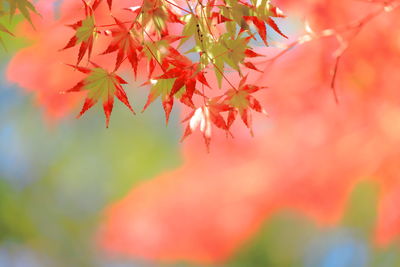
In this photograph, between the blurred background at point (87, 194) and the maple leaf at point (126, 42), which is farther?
the blurred background at point (87, 194)

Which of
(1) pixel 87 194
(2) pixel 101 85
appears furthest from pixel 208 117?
(1) pixel 87 194

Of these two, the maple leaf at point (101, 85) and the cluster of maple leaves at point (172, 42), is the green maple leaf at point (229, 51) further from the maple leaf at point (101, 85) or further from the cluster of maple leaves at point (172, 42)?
the maple leaf at point (101, 85)

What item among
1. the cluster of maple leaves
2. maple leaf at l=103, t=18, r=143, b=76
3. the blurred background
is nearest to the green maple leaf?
the cluster of maple leaves

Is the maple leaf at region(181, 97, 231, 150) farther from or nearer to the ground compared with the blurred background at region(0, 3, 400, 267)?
farther from the ground

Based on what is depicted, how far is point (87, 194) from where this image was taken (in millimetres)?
3244

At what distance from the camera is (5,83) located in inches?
130

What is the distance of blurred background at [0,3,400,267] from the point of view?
10.5ft

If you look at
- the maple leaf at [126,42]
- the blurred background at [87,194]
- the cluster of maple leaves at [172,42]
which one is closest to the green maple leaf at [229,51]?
the cluster of maple leaves at [172,42]

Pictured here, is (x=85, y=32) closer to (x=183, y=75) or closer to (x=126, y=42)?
(x=126, y=42)

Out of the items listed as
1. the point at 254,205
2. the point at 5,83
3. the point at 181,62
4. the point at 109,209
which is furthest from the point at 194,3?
the point at 5,83

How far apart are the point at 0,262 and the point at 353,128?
2259mm

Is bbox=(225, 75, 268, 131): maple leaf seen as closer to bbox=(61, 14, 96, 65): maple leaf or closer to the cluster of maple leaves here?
the cluster of maple leaves

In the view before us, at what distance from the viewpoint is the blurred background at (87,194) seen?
3191mm

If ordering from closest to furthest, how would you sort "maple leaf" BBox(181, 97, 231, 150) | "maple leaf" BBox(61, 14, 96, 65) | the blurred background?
"maple leaf" BBox(61, 14, 96, 65) → "maple leaf" BBox(181, 97, 231, 150) → the blurred background
